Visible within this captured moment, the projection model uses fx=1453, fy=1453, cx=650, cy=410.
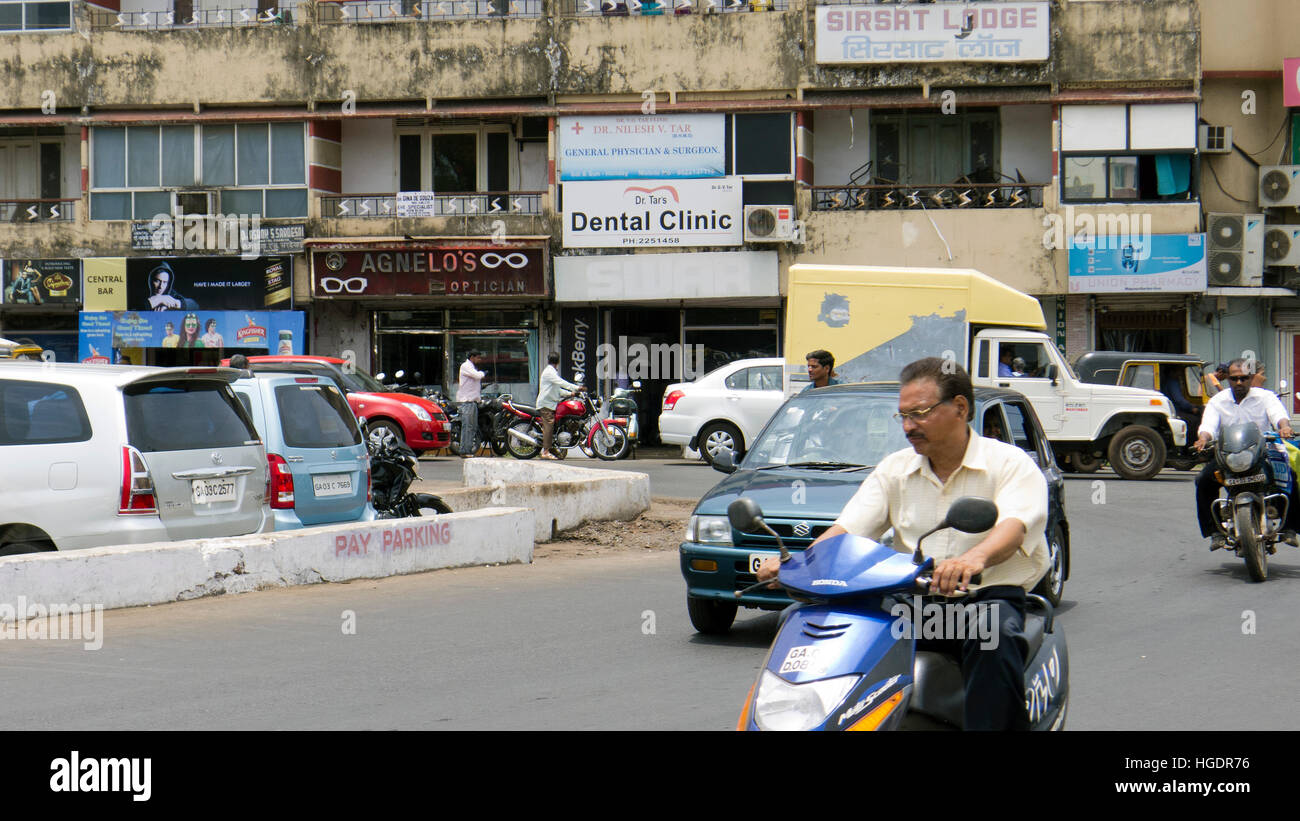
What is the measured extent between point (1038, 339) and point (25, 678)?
16.9 meters

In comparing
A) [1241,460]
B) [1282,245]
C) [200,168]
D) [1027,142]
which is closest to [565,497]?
[1241,460]

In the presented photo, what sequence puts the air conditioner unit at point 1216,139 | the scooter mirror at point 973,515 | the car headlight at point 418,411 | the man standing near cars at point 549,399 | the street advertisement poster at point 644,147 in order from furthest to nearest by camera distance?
the street advertisement poster at point 644,147 < the air conditioner unit at point 1216,139 < the man standing near cars at point 549,399 < the car headlight at point 418,411 < the scooter mirror at point 973,515

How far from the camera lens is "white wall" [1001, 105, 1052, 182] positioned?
29.2 metres

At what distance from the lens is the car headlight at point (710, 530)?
8562 mm

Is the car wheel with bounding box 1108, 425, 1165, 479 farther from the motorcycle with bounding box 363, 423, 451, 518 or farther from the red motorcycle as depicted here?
the motorcycle with bounding box 363, 423, 451, 518

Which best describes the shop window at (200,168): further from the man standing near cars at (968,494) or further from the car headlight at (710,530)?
the man standing near cars at (968,494)

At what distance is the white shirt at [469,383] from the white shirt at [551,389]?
5.12ft

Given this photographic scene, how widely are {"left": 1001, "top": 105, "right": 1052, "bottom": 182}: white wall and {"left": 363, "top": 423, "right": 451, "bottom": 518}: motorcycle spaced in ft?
63.3

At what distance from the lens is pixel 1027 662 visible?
4.34 meters

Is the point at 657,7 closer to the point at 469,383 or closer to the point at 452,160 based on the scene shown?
the point at 452,160

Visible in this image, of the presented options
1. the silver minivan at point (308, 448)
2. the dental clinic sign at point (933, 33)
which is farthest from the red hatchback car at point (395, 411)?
the silver minivan at point (308, 448)

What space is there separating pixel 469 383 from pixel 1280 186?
1617cm

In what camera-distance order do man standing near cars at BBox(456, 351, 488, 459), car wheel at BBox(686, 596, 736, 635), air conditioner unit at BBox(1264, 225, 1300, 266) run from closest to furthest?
1. car wheel at BBox(686, 596, 736, 635)
2. man standing near cars at BBox(456, 351, 488, 459)
3. air conditioner unit at BBox(1264, 225, 1300, 266)

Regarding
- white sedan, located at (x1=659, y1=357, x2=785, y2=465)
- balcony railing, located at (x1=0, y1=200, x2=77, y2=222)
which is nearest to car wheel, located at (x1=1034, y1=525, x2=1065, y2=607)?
white sedan, located at (x1=659, y1=357, x2=785, y2=465)
